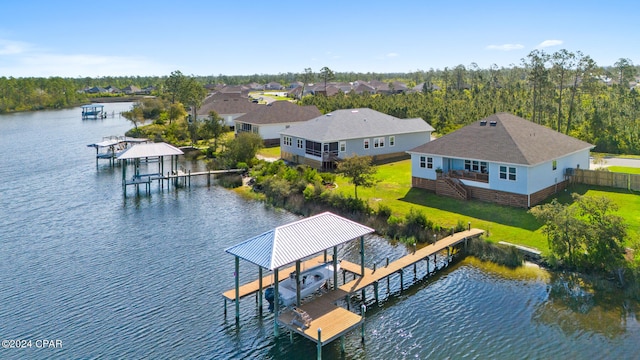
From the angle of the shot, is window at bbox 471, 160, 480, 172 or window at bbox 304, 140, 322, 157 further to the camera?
window at bbox 304, 140, 322, 157

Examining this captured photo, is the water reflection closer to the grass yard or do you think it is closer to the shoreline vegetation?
the shoreline vegetation

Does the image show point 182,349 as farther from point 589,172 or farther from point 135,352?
point 589,172

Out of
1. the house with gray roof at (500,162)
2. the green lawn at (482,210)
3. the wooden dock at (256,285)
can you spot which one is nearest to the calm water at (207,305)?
the wooden dock at (256,285)

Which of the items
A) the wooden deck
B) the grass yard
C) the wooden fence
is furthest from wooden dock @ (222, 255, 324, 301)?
the grass yard

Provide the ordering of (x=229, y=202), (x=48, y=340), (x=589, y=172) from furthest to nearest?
(x=229, y=202) → (x=589, y=172) → (x=48, y=340)

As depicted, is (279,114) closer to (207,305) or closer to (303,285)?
(207,305)

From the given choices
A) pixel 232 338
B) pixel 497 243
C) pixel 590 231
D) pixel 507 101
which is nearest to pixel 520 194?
pixel 497 243
